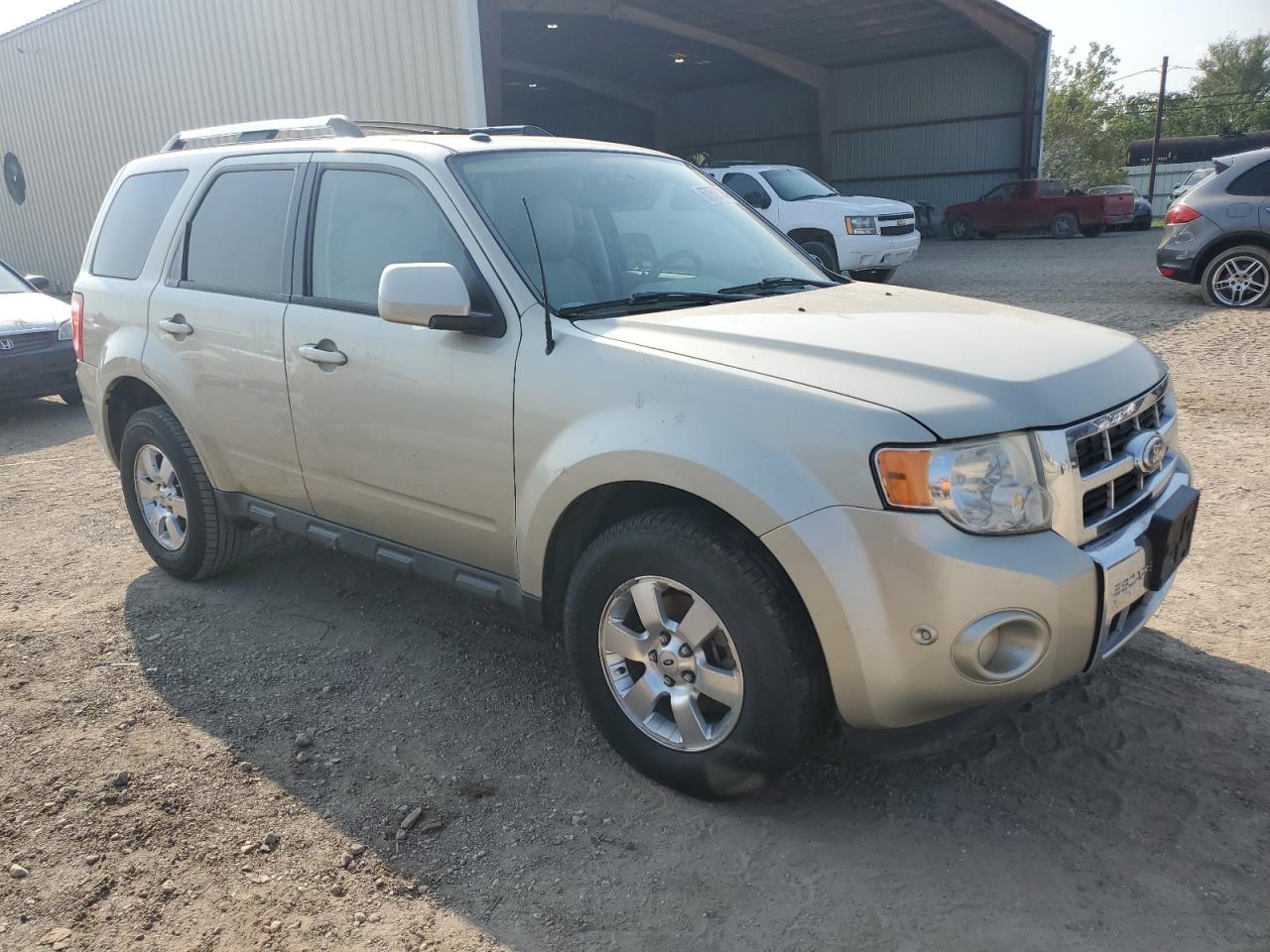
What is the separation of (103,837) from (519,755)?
1.22 metres

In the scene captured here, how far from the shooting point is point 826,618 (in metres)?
2.49

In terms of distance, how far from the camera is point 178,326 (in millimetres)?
4230

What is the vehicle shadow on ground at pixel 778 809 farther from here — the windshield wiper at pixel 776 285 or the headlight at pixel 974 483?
the windshield wiper at pixel 776 285

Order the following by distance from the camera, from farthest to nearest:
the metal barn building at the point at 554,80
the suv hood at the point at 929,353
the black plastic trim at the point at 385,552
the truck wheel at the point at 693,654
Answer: the metal barn building at the point at 554,80 < the black plastic trim at the point at 385,552 < the truck wheel at the point at 693,654 < the suv hood at the point at 929,353

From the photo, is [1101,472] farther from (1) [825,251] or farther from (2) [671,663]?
(1) [825,251]

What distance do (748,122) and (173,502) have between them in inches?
1181

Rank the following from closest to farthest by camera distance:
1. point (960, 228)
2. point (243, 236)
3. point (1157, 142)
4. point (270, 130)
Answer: point (243, 236) < point (270, 130) < point (960, 228) < point (1157, 142)

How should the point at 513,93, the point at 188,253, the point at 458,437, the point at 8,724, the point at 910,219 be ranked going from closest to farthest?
the point at 458,437 < the point at 8,724 < the point at 188,253 < the point at 910,219 < the point at 513,93

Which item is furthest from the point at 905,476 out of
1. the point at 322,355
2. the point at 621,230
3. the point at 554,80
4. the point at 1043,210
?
the point at 554,80

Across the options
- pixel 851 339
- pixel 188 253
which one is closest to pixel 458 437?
pixel 851 339

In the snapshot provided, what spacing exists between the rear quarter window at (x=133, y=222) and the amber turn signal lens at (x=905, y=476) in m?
3.57

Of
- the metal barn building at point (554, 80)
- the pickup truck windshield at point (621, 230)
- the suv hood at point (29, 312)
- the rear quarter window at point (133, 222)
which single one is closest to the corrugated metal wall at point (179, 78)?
the metal barn building at point (554, 80)

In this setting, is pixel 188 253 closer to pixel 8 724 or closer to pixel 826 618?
pixel 8 724

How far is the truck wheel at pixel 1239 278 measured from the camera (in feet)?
35.1
